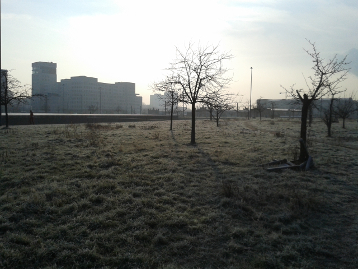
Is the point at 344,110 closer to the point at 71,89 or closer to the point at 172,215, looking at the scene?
the point at 172,215

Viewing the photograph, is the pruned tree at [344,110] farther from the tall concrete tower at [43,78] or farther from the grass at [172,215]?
the tall concrete tower at [43,78]

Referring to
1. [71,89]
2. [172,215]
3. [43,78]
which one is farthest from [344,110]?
[43,78]

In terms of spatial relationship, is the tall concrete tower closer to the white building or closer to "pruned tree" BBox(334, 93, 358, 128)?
the white building

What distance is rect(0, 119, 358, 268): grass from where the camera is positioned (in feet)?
12.1

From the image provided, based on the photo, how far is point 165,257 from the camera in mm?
3707

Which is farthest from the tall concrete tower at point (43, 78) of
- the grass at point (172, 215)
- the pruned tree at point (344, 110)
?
the grass at point (172, 215)

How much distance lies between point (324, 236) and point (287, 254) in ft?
3.59

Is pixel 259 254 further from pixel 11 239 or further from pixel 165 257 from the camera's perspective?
pixel 11 239

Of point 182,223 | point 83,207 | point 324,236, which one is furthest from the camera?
point 83,207

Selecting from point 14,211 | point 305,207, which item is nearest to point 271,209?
point 305,207

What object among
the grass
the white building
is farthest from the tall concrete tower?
the grass

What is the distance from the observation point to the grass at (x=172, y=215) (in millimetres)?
3697

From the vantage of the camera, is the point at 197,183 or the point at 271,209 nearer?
the point at 271,209

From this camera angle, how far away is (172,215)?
16.6ft
